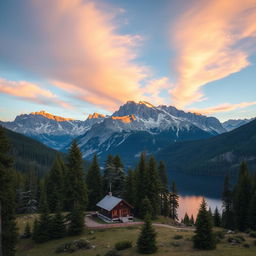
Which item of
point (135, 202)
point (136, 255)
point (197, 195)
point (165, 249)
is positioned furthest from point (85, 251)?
point (197, 195)

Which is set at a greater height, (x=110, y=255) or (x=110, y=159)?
(x=110, y=159)

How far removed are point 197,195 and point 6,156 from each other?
145 metres

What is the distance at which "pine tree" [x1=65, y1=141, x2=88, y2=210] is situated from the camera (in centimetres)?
4725

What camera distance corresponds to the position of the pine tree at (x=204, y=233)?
27573 millimetres

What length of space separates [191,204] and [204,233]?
10352cm

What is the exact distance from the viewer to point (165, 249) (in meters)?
29.1

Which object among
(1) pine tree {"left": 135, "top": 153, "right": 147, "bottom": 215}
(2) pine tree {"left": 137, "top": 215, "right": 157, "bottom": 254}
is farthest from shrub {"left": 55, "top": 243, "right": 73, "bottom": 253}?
(1) pine tree {"left": 135, "top": 153, "right": 147, "bottom": 215}

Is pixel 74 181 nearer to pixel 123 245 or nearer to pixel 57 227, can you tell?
pixel 57 227

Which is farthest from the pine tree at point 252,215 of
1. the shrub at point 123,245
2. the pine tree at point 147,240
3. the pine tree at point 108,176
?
the pine tree at point 108,176

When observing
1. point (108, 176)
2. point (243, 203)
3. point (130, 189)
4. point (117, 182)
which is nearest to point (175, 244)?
point (130, 189)

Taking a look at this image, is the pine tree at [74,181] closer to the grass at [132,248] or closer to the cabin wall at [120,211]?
the cabin wall at [120,211]

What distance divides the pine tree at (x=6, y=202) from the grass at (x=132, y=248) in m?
9.40

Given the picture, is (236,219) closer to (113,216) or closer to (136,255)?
(113,216)

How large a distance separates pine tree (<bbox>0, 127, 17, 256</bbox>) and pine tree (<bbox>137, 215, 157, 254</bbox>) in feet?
52.2
